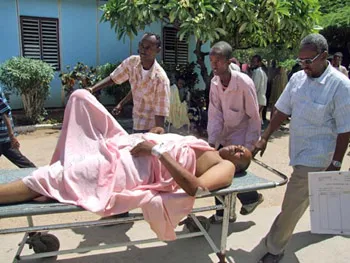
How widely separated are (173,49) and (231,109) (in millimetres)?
7343

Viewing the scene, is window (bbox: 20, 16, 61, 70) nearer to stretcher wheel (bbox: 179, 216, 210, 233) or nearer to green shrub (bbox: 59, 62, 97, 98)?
green shrub (bbox: 59, 62, 97, 98)

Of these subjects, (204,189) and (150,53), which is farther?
(150,53)

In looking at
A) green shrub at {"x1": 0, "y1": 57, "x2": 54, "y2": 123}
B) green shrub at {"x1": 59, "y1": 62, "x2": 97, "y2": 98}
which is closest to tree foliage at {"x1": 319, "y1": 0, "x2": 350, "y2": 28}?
green shrub at {"x1": 59, "y1": 62, "x2": 97, "y2": 98}

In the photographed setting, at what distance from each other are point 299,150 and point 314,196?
40 centimetres

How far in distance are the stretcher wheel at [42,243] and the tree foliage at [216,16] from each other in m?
4.52

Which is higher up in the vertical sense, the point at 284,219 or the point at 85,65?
the point at 85,65

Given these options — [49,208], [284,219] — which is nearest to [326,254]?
[284,219]

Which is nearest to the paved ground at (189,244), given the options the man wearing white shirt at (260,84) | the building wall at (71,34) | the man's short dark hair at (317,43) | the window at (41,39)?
the man's short dark hair at (317,43)

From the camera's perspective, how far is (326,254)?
3072 mm

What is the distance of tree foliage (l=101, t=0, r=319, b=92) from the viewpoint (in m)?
6.45

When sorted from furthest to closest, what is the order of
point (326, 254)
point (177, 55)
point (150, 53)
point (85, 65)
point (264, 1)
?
point (177, 55) < point (85, 65) < point (264, 1) < point (150, 53) < point (326, 254)

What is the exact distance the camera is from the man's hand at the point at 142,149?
2523 mm

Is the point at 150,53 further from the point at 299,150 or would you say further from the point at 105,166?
the point at 299,150

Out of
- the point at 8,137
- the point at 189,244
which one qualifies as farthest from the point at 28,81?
the point at 189,244
